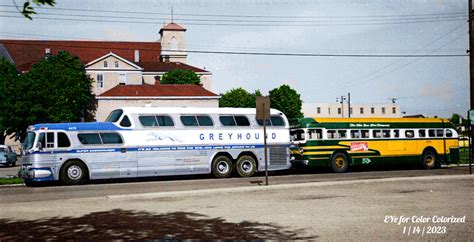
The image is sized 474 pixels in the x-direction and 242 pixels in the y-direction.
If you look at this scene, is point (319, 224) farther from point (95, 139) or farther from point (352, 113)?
point (352, 113)

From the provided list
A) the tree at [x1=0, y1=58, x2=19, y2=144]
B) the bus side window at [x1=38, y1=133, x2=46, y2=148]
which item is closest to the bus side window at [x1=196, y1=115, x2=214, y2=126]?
the bus side window at [x1=38, y1=133, x2=46, y2=148]

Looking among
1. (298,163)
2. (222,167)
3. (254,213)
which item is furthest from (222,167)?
(254,213)

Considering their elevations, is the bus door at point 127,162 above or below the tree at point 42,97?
below

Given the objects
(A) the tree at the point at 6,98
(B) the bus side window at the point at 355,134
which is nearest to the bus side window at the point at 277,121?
(B) the bus side window at the point at 355,134

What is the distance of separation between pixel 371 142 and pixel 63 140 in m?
14.3

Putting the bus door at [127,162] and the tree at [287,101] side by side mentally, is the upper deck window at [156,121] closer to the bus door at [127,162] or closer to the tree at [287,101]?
the bus door at [127,162]

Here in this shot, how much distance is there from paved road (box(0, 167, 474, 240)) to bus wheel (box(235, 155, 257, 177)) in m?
6.55

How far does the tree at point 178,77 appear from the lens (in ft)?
282

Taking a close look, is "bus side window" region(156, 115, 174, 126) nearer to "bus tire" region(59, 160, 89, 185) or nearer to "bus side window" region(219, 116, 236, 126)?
"bus side window" region(219, 116, 236, 126)

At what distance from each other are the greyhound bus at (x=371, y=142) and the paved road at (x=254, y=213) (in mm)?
7505

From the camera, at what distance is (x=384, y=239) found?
7621 mm

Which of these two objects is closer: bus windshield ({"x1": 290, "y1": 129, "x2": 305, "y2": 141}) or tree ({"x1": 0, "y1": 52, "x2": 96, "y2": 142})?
bus windshield ({"x1": 290, "y1": 129, "x2": 305, "y2": 141})

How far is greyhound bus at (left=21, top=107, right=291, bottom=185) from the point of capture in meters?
19.3

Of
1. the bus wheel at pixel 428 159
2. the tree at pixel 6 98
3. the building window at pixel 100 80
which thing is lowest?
the bus wheel at pixel 428 159
